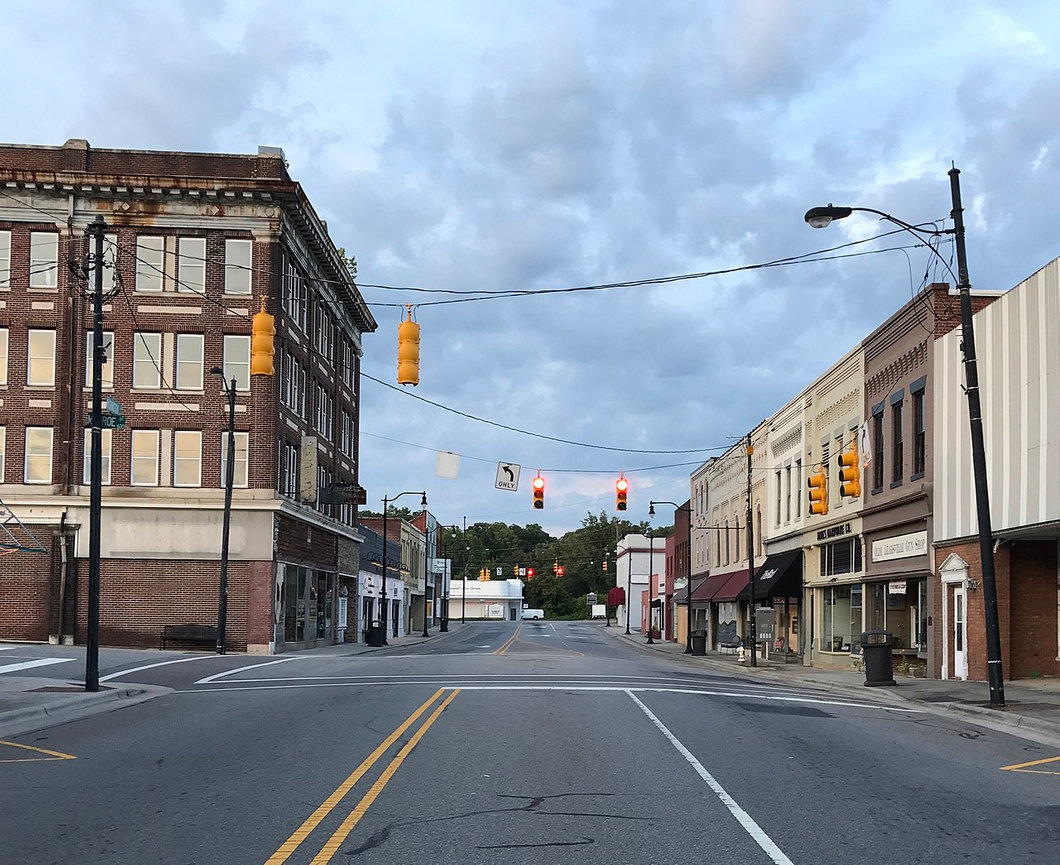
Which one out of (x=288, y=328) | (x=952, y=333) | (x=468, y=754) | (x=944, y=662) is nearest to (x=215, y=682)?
(x=468, y=754)

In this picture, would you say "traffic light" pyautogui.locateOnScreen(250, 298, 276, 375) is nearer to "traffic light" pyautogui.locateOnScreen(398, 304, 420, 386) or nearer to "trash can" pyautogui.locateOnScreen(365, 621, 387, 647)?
"traffic light" pyautogui.locateOnScreen(398, 304, 420, 386)

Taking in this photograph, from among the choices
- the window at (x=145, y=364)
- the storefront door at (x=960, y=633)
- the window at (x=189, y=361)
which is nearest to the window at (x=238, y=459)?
the window at (x=189, y=361)

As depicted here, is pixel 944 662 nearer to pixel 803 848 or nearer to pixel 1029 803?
pixel 1029 803

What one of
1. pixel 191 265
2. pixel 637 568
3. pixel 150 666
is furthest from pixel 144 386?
pixel 637 568

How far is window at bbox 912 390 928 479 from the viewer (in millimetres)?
33375

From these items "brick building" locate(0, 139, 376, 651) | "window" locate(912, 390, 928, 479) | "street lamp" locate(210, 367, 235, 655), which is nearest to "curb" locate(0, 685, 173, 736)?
"street lamp" locate(210, 367, 235, 655)

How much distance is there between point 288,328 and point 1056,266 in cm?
3185

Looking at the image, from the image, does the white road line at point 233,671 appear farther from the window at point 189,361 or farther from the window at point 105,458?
the window at point 189,361

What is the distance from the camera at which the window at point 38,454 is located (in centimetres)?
4562

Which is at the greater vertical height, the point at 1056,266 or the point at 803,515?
the point at 1056,266

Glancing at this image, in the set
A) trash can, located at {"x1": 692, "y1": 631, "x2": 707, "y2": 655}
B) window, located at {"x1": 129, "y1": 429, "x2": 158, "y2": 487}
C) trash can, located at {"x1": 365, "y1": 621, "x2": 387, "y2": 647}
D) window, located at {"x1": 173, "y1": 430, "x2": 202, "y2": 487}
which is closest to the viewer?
window, located at {"x1": 129, "y1": 429, "x2": 158, "y2": 487}

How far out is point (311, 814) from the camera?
1009cm

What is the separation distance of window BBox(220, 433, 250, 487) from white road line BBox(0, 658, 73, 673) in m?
14.7

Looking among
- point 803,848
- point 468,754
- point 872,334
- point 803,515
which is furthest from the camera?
point 803,515
